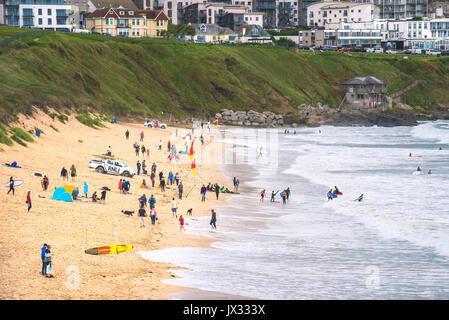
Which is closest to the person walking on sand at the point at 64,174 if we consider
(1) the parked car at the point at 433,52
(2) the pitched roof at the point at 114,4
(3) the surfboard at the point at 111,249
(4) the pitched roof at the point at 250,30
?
(3) the surfboard at the point at 111,249

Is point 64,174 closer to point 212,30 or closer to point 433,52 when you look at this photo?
point 212,30

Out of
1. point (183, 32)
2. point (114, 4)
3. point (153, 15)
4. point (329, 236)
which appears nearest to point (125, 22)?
point (153, 15)

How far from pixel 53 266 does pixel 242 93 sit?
8938cm

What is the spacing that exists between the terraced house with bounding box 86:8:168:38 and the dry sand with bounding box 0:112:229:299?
95.5 m

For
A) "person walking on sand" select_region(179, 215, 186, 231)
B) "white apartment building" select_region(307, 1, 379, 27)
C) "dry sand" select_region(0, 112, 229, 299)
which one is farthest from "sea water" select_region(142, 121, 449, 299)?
"white apartment building" select_region(307, 1, 379, 27)

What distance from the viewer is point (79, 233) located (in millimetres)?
29094

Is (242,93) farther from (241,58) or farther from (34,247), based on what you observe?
(34,247)

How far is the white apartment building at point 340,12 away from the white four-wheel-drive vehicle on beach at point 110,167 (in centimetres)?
14059

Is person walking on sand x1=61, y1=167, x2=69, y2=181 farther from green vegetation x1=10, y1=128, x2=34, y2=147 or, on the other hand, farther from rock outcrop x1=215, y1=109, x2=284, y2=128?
A: rock outcrop x1=215, y1=109, x2=284, y2=128

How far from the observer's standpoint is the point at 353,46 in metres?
168

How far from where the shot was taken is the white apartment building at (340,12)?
17675 centimetres

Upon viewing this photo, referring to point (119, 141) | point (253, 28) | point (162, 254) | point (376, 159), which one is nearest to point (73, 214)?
point (162, 254)

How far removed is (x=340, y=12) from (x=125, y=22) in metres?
62.8

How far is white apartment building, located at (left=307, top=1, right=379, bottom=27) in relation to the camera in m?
177
